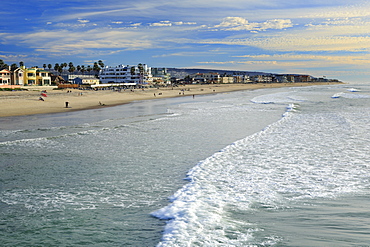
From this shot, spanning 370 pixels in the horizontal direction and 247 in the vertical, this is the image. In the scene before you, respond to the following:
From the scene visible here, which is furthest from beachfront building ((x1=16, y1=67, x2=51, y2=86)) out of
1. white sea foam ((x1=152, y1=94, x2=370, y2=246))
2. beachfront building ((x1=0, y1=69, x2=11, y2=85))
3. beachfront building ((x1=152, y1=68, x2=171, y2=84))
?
white sea foam ((x1=152, y1=94, x2=370, y2=246))

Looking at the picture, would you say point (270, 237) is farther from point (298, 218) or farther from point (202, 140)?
point (202, 140)

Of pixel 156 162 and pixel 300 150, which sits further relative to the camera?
pixel 300 150

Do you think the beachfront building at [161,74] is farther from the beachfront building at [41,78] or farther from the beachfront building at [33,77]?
the beachfront building at [33,77]

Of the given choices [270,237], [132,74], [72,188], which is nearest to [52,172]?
[72,188]

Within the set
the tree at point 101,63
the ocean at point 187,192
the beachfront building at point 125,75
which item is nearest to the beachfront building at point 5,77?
the beachfront building at point 125,75

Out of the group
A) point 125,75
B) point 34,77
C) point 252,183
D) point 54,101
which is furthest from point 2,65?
point 252,183

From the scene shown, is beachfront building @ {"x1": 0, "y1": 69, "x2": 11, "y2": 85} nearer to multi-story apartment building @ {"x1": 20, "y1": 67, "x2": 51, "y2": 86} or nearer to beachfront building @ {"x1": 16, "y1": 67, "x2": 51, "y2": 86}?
beachfront building @ {"x1": 16, "y1": 67, "x2": 51, "y2": 86}
